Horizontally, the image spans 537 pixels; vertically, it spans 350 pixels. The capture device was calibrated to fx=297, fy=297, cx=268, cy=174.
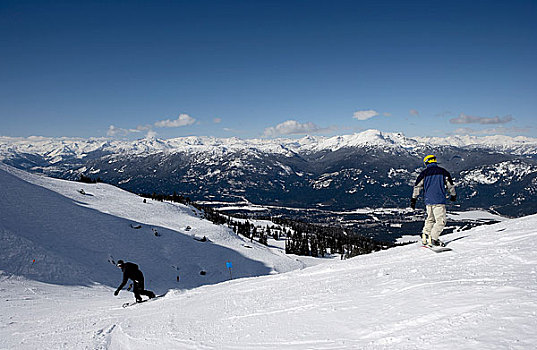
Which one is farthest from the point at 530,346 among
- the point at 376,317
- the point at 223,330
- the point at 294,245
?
the point at 294,245

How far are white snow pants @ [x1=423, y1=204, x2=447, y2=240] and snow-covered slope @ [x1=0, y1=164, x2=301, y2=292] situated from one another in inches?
1131

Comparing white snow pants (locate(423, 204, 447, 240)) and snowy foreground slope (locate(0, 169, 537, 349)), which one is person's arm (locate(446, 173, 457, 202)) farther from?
snowy foreground slope (locate(0, 169, 537, 349))

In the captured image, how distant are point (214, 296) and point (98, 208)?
50041 mm

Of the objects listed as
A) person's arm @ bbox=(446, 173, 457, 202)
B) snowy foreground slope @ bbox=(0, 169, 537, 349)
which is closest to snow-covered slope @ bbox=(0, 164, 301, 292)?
snowy foreground slope @ bbox=(0, 169, 537, 349)

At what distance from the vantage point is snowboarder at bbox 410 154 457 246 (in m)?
12.8

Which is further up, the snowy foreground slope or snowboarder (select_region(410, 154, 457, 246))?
snowboarder (select_region(410, 154, 457, 246))

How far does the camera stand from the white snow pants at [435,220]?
42.1ft

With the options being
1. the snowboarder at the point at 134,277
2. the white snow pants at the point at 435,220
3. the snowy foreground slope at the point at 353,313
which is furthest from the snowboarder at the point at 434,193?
the snowboarder at the point at 134,277

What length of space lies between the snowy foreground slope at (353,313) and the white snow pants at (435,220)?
0.98m

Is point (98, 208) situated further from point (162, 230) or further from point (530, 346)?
point (530, 346)

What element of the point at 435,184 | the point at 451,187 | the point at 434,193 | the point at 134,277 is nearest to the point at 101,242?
the point at 134,277

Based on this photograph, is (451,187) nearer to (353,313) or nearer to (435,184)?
(435,184)

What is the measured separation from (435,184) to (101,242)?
40.0m

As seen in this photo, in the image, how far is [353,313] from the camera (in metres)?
7.41
